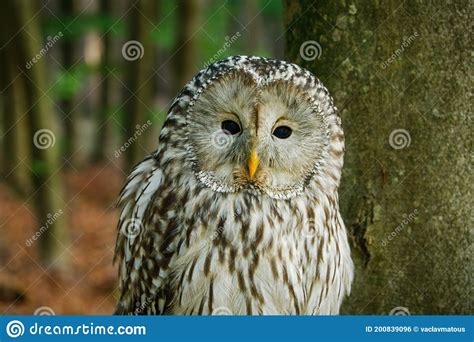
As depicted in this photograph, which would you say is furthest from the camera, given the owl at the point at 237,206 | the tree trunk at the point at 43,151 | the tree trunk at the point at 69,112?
the tree trunk at the point at 69,112

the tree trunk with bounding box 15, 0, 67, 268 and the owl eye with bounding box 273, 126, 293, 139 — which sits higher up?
the tree trunk with bounding box 15, 0, 67, 268

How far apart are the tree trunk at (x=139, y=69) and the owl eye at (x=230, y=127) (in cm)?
591

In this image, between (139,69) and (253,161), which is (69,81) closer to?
(139,69)

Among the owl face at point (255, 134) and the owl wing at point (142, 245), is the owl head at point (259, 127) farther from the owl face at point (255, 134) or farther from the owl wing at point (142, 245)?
the owl wing at point (142, 245)

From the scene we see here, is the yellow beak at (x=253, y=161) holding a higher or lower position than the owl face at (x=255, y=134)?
lower

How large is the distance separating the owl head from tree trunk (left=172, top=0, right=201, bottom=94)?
5710mm

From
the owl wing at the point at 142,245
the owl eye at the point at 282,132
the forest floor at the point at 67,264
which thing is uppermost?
the forest floor at the point at 67,264

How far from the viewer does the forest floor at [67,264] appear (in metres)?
8.90

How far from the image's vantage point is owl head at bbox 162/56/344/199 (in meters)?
3.53

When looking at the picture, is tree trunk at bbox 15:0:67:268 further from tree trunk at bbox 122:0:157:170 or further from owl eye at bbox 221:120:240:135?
owl eye at bbox 221:120:240:135

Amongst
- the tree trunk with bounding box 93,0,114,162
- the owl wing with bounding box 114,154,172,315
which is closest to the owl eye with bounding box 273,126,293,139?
the owl wing with bounding box 114,154,172,315

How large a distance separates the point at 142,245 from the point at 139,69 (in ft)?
20.3

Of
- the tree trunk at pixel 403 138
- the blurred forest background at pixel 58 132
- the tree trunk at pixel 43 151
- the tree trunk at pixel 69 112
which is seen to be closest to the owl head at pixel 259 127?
the tree trunk at pixel 403 138

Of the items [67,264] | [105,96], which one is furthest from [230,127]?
[105,96]
